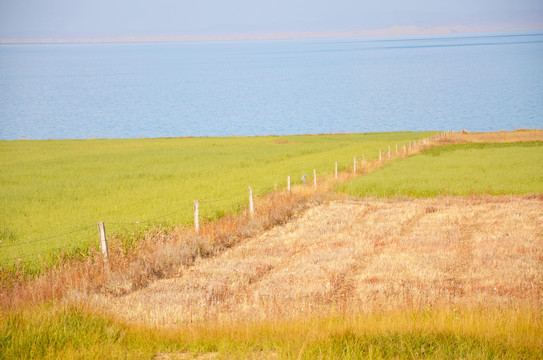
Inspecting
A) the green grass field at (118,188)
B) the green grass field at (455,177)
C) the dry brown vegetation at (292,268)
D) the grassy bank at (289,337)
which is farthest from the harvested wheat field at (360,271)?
the green grass field at (455,177)

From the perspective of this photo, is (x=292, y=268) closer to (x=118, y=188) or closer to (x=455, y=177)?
(x=118, y=188)

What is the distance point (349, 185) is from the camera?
2670 cm

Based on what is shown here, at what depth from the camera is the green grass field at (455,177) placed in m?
24.8

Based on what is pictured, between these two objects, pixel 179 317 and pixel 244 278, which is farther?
pixel 244 278

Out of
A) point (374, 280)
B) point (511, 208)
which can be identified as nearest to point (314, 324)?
point (374, 280)

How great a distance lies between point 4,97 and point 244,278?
183851 millimetres

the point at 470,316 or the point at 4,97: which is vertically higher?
the point at 4,97

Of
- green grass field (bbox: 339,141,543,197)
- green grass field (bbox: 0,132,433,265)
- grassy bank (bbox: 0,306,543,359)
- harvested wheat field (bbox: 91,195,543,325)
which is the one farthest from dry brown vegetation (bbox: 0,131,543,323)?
green grass field (bbox: 339,141,543,197)

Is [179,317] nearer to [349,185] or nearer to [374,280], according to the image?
[374,280]

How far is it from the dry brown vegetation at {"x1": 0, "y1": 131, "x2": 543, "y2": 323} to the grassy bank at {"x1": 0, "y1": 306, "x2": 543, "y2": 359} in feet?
3.58

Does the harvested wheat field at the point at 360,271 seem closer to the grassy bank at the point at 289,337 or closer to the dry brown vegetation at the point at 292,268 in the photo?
the dry brown vegetation at the point at 292,268

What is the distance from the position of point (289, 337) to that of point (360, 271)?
209 inches

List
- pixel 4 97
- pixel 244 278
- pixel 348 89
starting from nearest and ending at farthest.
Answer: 1. pixel 244 278
2. pixel 4 97
3. pixel 348 89

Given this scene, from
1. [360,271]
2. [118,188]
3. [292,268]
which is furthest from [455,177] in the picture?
[292,268]
